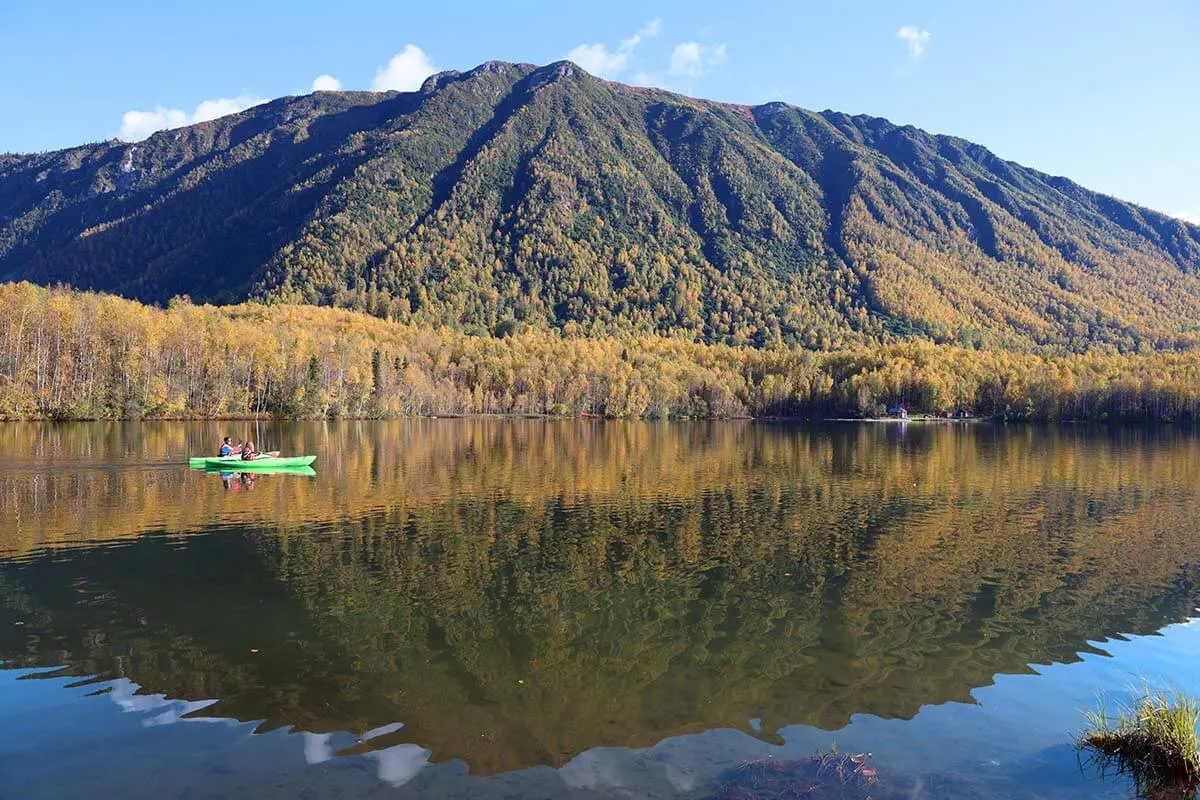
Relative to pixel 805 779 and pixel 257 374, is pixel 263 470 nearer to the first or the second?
pixel 805 779

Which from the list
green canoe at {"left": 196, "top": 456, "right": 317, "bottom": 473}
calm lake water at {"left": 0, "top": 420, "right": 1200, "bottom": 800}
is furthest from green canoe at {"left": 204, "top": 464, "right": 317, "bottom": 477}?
calm lake water at {"left": 0, "top": 420, "right": 1200, "bottom": 800}

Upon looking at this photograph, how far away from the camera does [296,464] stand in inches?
2243


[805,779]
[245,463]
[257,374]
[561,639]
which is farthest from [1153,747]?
[257,374]

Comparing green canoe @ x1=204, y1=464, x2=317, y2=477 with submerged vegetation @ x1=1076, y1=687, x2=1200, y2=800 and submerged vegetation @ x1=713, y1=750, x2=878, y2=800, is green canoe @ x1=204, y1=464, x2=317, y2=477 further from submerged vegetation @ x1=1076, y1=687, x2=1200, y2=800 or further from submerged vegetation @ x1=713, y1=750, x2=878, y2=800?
submerged vegetation @ x1=1076, y1=687, x2=1200, y2=800

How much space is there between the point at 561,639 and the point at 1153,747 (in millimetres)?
12477

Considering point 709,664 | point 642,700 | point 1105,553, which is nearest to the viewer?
point 642,700

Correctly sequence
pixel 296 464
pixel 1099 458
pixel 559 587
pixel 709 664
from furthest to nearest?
pixel 1099 458 → pixel 296 464 → pixel 559 587 → pixel 709 664

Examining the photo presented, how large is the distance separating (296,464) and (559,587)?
3754 centimetres

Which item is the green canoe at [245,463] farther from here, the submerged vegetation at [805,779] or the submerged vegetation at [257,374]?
the submerged vegetation at [257,374]

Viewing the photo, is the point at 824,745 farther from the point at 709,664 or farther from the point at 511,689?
the point at 511,689

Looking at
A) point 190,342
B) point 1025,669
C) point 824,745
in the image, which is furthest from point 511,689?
point 190,342

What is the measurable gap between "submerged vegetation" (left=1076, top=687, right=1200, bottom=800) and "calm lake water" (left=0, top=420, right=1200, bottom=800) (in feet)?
1.73

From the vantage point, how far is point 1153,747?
44.5ft

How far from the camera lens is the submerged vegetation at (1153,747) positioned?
507 inches
